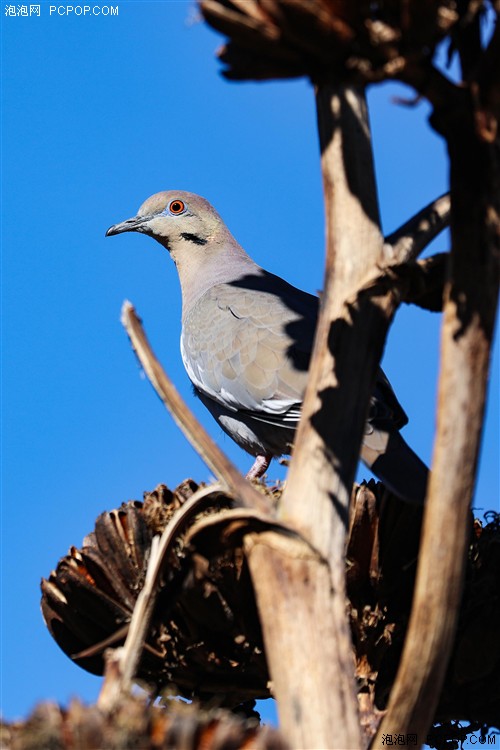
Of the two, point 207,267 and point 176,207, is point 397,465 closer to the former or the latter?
point 207,267

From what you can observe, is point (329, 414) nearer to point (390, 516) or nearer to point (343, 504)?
point (343, 504)

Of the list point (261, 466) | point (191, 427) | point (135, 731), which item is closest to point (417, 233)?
point (191, 427)

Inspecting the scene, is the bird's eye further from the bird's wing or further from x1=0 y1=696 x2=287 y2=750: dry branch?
x1=0 y1=696 x2=287 y2=750: dry branch

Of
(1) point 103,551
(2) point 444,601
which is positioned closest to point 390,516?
(1) point 103,551

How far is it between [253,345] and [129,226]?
221 centimetres

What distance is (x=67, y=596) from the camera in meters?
3.28

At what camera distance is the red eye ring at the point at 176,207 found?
7.77m

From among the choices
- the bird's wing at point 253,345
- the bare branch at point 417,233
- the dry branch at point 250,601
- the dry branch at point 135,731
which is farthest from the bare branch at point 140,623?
the bird's wing at point 253,345

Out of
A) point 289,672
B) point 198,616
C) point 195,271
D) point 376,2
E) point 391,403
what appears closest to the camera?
point 376,2

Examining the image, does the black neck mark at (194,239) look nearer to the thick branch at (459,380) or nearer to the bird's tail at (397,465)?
the bird's tail at (397,465)

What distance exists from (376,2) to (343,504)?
1083mm

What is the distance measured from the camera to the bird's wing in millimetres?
5516

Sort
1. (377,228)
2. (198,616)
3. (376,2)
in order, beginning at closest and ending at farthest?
1. (376,2)
2. (377,228)
3. (198,616)

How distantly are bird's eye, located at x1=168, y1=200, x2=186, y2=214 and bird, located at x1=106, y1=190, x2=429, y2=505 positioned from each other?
3 cm
